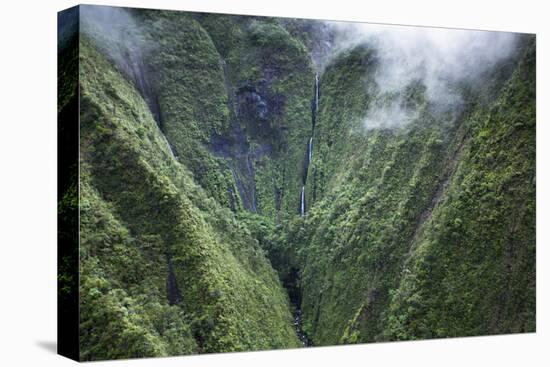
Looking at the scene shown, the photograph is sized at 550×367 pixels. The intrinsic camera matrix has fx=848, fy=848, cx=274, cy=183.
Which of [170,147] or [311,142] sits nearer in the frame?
[170,147]

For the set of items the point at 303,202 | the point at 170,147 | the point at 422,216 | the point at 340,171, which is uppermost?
the point at 170,147

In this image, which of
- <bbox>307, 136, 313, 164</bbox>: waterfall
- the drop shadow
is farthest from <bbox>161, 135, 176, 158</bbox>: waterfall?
the drop shadow

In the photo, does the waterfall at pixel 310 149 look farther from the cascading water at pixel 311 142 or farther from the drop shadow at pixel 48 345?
the drop shadow at pixel 48 345

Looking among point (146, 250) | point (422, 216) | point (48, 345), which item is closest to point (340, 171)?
point (422, 216)

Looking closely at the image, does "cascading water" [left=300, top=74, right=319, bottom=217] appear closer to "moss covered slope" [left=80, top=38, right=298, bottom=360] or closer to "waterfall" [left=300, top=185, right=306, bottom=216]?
"waterfall" [left=300, top=185, right=306, bottom=216]

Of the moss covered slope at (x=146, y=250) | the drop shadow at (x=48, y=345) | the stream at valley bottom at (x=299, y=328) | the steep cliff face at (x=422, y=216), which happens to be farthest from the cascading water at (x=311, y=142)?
the drop shadow at (x=48, y=345)

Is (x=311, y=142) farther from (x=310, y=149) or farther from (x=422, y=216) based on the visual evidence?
(x=422, y=216)

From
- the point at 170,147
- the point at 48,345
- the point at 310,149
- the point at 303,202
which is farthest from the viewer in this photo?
the point at 310,149
